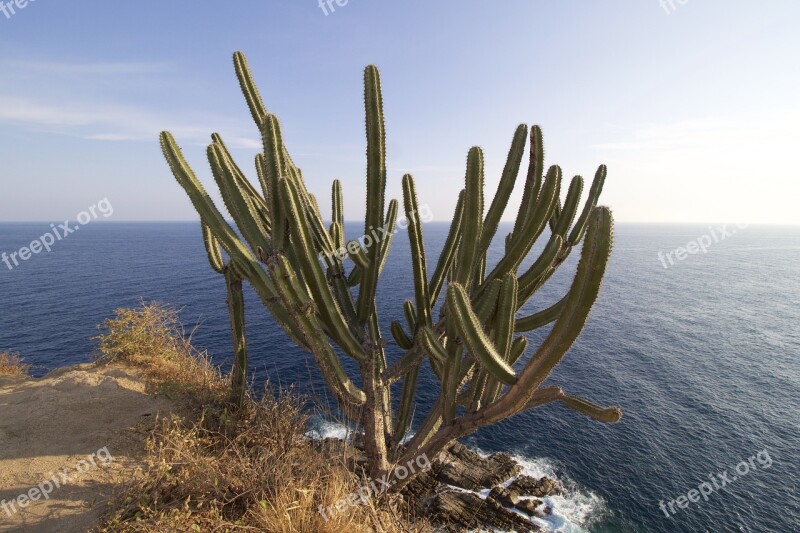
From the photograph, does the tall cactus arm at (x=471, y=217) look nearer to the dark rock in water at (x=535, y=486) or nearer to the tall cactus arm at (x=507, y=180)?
the tall cactus arm at (x=507, y=180)

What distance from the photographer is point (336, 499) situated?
477cm

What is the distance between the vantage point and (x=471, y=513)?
1661cm

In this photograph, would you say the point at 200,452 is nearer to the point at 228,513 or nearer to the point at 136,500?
the point at 136,500

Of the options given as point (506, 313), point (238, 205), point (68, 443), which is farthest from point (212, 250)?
point (506, 313)

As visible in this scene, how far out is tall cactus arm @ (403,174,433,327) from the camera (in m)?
5.74

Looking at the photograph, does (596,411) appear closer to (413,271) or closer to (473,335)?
(473,335)

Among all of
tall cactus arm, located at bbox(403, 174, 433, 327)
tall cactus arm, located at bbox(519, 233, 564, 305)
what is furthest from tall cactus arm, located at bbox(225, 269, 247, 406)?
tall cactus arm, located at bbox(519, 233, 564, 305)

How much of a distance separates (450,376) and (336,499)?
2.07 m

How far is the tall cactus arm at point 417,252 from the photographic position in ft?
18.8

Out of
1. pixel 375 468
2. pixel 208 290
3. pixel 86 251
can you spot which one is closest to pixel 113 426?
pixel 375 468

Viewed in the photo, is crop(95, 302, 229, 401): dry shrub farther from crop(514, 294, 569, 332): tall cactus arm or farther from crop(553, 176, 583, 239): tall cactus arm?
crop(553, 176, 583, 239): tall cactus arm

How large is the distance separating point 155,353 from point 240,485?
28.5 feet

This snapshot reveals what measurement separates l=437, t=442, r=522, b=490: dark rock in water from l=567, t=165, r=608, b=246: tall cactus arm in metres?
15.5

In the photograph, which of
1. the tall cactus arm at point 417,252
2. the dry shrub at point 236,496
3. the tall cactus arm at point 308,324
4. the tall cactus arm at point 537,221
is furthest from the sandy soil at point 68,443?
the tall cactus arm at point 537,221
